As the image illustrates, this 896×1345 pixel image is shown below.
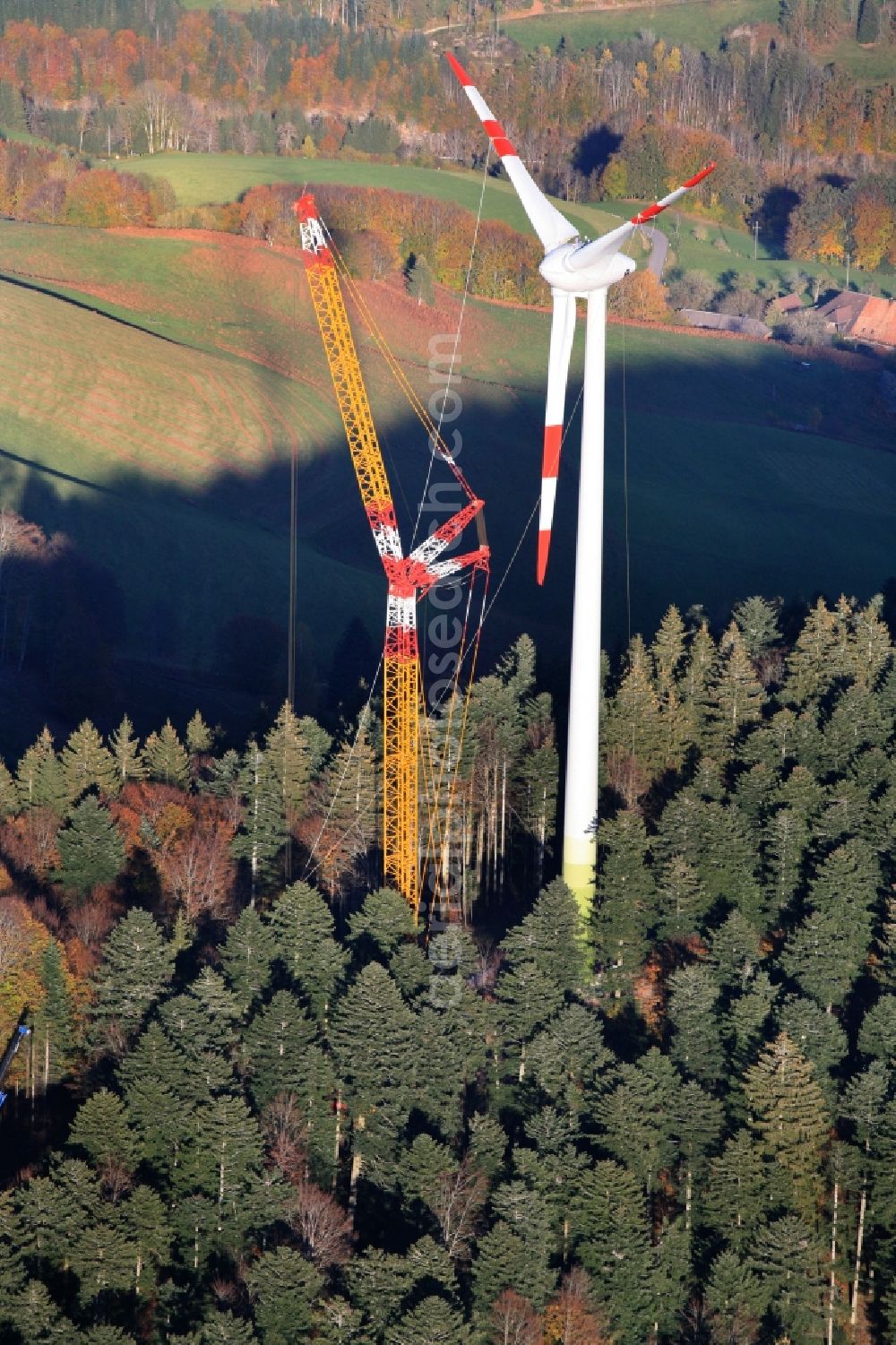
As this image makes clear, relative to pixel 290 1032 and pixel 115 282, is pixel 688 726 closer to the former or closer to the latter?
pixel 290 1032

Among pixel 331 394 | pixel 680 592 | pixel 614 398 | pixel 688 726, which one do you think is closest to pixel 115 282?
pixel 331 394

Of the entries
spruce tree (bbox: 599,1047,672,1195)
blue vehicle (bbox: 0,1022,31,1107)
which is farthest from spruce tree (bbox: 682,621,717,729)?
blue vehicle (bbox: 0,1022,31,1107)

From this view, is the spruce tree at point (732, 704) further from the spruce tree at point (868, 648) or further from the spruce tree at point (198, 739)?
the spruce tree at point (198, 739)

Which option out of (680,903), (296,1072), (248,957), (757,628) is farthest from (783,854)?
(757,628)

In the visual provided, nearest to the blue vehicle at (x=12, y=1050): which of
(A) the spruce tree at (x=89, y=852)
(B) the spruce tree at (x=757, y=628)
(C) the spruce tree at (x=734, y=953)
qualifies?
(A) the spruce tree at (x=89, y=852)

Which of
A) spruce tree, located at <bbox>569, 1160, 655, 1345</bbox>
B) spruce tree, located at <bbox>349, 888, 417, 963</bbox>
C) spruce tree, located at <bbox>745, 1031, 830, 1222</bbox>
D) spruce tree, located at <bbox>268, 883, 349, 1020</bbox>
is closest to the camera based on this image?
spruce tree, located at <bbox>569, 1160, 655, 1345</bbox>

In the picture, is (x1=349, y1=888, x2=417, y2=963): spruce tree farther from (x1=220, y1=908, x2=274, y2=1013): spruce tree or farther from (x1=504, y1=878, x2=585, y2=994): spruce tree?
(x1=504, y1=878, x2=585, y2=994): spruce tree
